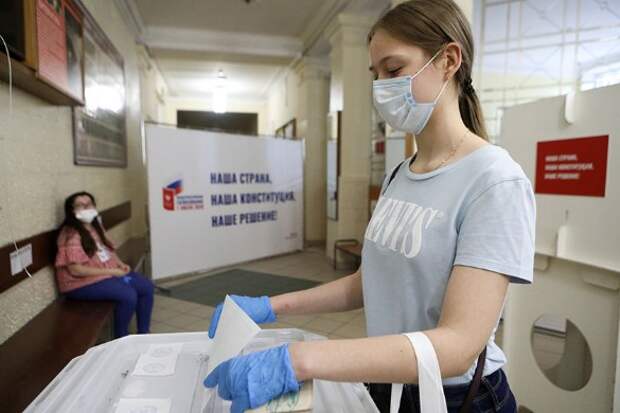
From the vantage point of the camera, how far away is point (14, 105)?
6.30 ft

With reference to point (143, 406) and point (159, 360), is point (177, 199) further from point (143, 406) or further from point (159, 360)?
point (143, 406)

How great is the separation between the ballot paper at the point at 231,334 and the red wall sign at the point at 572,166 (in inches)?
58.3

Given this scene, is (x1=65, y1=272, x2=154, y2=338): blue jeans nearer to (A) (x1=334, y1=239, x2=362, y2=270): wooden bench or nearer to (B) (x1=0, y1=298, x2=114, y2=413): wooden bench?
(B) (x1=0, y1=298, x2=114, y2=413): wooden bench

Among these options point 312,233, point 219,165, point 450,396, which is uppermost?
point 219,165

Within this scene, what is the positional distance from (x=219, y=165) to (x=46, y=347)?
10.4 ft

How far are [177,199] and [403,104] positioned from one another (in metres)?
3.84

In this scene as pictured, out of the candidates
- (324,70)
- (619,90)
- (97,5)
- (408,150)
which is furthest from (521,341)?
(324,70)

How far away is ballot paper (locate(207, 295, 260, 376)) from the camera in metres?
0.66

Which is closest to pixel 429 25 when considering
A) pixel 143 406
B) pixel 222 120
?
pixel 143 406

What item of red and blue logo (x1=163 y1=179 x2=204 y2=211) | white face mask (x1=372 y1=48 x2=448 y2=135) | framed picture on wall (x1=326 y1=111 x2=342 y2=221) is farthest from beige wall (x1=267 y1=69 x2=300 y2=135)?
white face mask (x1=372 y1=48 x2=448 y2=135)

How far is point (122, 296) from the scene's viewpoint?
Answer: 8.23ft

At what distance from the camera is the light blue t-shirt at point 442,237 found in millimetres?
610

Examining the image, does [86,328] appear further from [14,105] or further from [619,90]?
[619,90]

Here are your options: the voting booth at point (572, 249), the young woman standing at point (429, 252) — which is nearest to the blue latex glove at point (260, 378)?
the young woman standing at point (429, 252)
